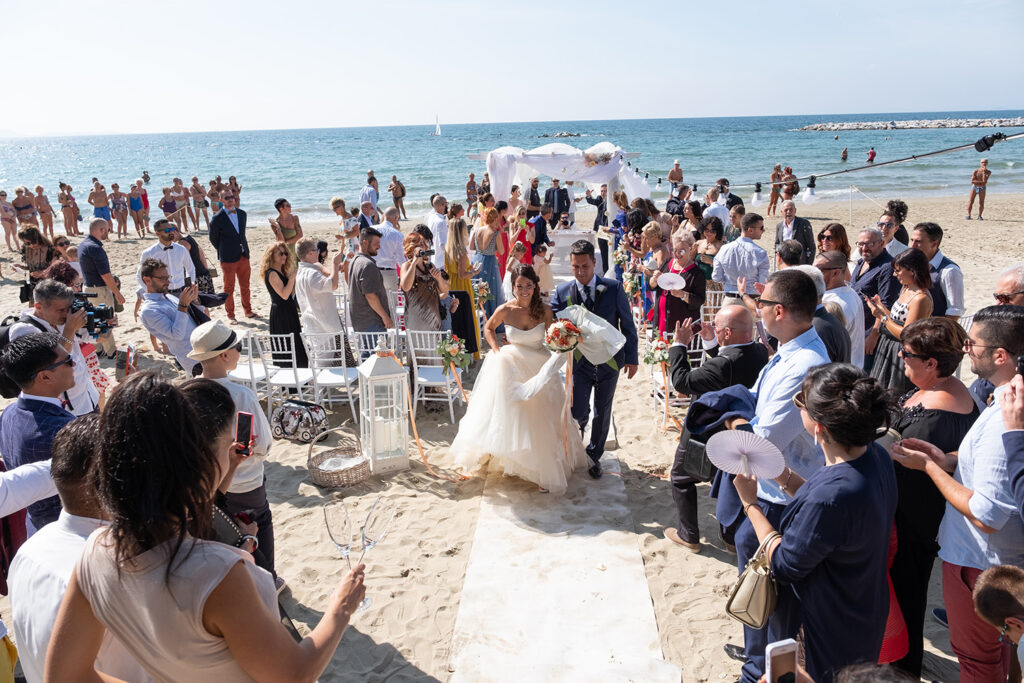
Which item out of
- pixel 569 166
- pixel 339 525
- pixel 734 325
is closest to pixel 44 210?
pixel 569 166

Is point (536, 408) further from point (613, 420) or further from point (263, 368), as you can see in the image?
point (263, 368)

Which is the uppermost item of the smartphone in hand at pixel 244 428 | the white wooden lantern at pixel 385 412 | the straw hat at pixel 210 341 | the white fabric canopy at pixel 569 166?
the white fabric canopy at pixel 569 166

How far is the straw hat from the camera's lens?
3.55m

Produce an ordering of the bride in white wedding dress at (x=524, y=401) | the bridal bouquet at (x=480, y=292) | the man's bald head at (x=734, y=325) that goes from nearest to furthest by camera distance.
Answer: the man's bald head at (x=734, y=325) → the bride in white wedding dress at (x=524, y=401) → the bridal bouquet at (x=480, y=292)

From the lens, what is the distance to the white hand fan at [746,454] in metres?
2.39

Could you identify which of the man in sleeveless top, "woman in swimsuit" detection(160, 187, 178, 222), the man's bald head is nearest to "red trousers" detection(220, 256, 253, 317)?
the man's bald head

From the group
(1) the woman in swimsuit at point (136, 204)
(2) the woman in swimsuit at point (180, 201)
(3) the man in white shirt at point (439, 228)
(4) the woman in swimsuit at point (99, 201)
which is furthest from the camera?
(2) the woman in swimsuit at point (180, 201)

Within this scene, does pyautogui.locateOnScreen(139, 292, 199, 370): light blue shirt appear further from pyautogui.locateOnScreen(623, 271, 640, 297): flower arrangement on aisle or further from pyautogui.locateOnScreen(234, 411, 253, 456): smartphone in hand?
pyautogui.locateOnScreen(623, 271, 640, 297): flower arrangement on aisle

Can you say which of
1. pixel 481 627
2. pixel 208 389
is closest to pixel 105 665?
pixel 208 389

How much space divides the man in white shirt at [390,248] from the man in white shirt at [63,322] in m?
5.48

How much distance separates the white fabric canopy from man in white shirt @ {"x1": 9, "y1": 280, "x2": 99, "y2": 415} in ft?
37.2

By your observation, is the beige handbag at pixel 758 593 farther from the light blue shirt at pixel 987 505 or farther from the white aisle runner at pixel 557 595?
the white aisle runner at pixel 557 595

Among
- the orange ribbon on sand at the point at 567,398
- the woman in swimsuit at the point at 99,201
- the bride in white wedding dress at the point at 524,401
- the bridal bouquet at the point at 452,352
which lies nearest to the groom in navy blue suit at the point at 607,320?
the orange ribbon on sand at the point at 567,398

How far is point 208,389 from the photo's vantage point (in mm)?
2006
